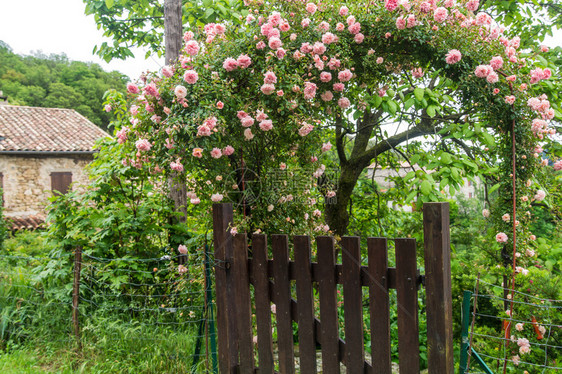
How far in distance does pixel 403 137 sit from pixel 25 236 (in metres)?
10.9

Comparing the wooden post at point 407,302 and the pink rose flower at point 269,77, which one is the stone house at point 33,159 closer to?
the pink rose flower at point 269,77

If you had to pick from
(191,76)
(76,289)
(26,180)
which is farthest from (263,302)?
(26,180)

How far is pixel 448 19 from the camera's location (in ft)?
10.4

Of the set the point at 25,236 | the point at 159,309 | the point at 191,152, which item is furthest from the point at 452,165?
the point at 25,236

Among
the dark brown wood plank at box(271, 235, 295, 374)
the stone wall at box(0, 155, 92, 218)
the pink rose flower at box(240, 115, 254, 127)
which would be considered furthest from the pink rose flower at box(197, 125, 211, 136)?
the stone wall at box(0, 155, 92, 218)

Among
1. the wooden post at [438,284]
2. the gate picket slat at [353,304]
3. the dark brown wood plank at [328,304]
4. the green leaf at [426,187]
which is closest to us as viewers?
the wooden post at [438,284]

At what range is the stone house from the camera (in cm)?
1514

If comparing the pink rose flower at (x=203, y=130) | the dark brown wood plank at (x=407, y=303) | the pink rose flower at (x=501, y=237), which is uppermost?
the pink rose flower at (x=203, y=130)

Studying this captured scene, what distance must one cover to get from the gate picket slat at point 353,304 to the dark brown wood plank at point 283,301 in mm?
423

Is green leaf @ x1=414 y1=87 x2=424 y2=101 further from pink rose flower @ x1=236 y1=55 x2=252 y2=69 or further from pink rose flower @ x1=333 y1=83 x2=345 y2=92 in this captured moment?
pink rose flower @ x1=236 y1=55 x2=252 y2=69

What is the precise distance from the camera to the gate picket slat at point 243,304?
2.69 metres

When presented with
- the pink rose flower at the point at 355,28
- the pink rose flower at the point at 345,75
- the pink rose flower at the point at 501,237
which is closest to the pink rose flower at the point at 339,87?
the pink rose flower at the point at 345,75

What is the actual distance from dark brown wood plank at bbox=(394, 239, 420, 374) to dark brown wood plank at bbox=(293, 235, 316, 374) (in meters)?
0.56

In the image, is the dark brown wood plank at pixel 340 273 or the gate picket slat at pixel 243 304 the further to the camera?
the gate picket slat at pixel 243 304
